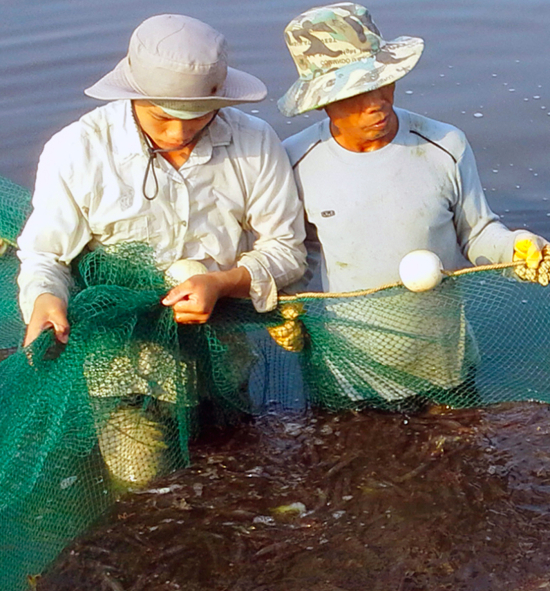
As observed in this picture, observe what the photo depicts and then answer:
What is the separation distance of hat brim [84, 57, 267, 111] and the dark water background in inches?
129

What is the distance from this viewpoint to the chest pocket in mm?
3725

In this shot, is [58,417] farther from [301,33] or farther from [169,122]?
[301,33]

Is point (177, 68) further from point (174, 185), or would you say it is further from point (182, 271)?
point (182, 271)

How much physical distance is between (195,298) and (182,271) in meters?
0.20

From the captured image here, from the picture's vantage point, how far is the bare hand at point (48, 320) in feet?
10.9

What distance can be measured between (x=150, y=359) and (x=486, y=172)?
4039mm

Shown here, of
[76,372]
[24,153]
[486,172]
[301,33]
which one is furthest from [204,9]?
[76,372]

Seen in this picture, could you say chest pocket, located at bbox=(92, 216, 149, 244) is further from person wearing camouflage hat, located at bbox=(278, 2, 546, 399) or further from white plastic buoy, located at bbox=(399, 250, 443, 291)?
white plastic buoy, located at bbox=(399, 250, 443, 291)

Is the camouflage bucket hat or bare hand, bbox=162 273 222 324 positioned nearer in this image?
bare hand, bbox=162 273 222 324

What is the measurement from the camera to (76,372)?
11.8 feet

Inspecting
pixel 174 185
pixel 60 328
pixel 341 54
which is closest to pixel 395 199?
pixel 341 54

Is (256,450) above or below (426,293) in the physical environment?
below

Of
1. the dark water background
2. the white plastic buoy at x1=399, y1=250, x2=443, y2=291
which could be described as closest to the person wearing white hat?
the white plastic buoy at x1=399, y1=250, x2=443, y2=291

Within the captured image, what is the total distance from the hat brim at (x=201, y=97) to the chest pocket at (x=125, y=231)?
529 mm
